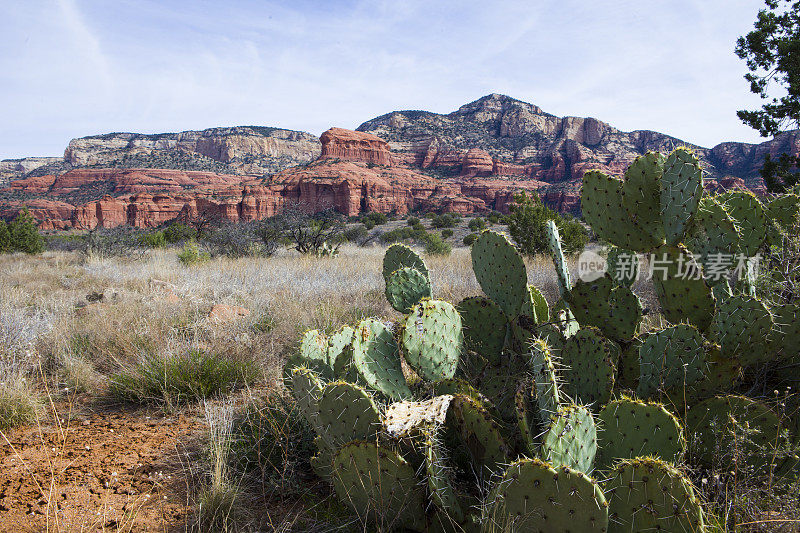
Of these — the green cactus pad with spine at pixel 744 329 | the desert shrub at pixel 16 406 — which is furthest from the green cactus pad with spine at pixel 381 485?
the desert shrub at pixel 16 406

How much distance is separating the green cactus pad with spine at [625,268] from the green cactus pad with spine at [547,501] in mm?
2027

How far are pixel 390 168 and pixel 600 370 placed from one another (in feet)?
245

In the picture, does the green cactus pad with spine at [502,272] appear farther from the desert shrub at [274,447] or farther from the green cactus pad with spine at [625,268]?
the desert shrub at [274,447]

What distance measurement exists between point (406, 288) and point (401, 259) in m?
0.50

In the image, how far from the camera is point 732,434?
6.12ft

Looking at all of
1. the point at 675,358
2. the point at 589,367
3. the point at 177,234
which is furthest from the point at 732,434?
the point at 177,234

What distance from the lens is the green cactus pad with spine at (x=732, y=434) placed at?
1.86 m

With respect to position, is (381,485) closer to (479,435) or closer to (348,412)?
(348,412)

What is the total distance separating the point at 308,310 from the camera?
5.12 metres

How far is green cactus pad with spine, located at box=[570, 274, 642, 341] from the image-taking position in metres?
2.66

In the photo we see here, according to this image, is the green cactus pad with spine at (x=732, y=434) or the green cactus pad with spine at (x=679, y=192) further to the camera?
the green cactus pad with spine at (x=679, y=192)

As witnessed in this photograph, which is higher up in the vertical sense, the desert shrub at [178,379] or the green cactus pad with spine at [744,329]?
the green cactus pad with spine at [744,329]

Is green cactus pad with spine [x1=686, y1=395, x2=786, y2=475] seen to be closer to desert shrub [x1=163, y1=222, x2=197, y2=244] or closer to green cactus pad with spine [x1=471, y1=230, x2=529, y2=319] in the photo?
green cactus pad with spine [x1=471, y1=230, x2=529, y2=319]

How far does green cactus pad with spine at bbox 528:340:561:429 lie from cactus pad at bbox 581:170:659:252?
1497 millimetres
